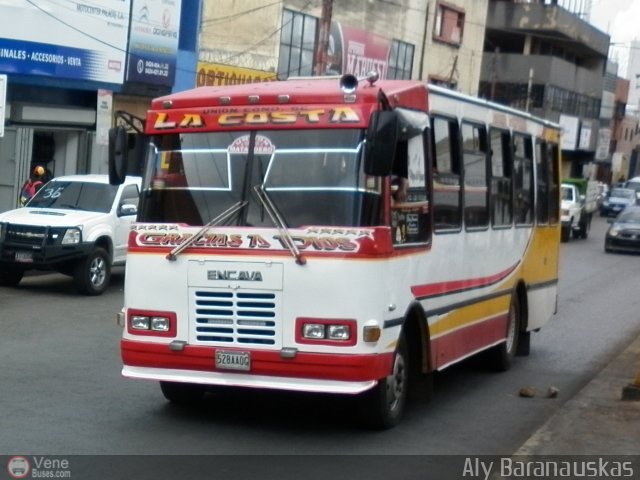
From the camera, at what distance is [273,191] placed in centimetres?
909

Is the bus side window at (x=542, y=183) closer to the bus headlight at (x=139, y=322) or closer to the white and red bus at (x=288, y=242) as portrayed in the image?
the white and red bus at (x=288, y=242)

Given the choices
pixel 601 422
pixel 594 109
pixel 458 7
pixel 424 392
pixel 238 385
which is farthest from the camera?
pixel 594 109

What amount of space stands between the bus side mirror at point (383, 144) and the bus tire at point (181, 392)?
2.65m

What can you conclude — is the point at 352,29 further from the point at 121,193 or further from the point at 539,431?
the point at 539,431

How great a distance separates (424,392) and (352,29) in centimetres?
3228

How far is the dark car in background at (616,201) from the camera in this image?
61031 mm

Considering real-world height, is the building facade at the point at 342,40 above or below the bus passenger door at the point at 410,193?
above

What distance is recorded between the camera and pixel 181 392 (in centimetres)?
1015

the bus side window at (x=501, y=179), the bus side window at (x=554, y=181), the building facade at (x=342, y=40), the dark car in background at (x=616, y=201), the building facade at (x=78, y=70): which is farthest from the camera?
the dark car in background at (x=616, y=201)

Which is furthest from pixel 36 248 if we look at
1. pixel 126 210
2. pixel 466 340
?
pixel 466 340

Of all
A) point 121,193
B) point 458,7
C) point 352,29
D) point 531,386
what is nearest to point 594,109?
point 458,7

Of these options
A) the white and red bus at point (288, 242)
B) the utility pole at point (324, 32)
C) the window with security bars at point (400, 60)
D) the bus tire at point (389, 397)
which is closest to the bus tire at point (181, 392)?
the white and red bus at point (288, 242)

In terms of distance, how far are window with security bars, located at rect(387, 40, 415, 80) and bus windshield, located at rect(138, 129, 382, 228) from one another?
35938 mm

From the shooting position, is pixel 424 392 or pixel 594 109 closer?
pixel 424 392
